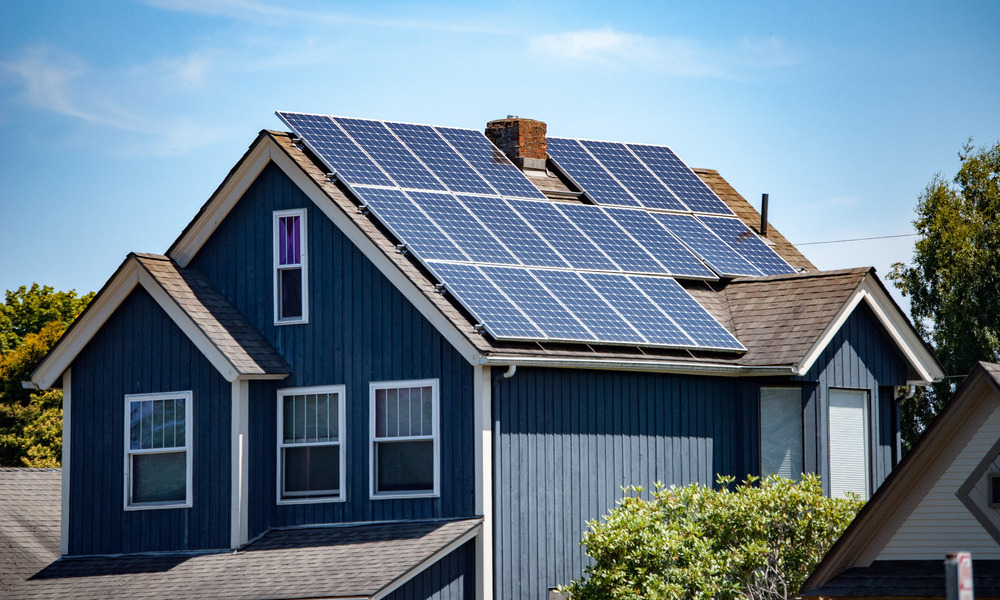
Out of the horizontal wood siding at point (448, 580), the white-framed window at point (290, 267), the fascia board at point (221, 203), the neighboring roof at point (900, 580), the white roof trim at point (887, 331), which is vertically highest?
the fascia board at point (221, 203)

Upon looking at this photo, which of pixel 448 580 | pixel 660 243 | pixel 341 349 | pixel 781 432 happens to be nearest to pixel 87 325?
pixel 341 349

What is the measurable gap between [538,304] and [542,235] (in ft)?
8.02

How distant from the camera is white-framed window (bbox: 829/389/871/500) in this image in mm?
24953

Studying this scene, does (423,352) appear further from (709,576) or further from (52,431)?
(52,431)

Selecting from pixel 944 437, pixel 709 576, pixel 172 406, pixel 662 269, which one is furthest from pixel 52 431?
Result: pixel 944 437

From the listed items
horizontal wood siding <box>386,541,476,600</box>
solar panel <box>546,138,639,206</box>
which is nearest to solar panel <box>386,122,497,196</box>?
solar panel <box>546,138,639,206</box>

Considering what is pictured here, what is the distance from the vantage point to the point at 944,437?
16.5 metres

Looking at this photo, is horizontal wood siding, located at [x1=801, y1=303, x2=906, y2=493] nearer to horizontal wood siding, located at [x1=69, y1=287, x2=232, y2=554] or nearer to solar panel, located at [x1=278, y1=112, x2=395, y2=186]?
solar panel, located at [x1=278, y1=112, x2=395, y2=186]

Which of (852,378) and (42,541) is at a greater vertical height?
(852,378)

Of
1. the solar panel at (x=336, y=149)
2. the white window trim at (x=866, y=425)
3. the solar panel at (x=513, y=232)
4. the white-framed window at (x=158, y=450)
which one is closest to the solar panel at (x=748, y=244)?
the white window trim at (x=866, y=425)

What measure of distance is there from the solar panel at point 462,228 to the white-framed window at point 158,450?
4.91 m

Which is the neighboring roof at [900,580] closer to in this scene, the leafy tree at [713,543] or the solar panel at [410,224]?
the leafy tree at [713,543]

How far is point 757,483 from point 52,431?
27.1m

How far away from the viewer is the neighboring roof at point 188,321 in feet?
77.5
